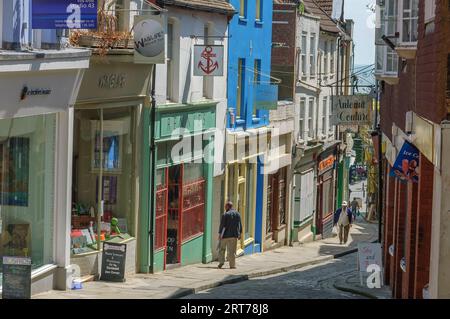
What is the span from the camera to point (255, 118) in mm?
35750

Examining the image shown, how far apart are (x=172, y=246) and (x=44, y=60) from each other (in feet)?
33.1

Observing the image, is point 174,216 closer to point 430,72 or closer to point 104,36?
point 104,36

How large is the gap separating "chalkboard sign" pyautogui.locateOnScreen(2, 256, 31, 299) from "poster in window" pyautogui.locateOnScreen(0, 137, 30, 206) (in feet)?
6.04

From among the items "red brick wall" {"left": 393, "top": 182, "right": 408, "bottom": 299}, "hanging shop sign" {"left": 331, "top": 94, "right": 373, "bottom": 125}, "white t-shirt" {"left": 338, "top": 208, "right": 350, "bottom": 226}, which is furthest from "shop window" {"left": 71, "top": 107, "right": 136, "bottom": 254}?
"white t-shirt" {"left": 338, "top": 208, "right": 350, "bottom": 226}

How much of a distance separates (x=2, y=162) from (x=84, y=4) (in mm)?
2892

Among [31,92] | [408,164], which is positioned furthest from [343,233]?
[31,92]

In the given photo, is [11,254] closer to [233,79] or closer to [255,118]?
[233,79]

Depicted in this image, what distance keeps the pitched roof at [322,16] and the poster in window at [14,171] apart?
1131 inches

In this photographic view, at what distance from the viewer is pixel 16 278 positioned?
55.5 feet

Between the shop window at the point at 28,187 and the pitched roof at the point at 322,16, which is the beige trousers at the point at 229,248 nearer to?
the shop window at the point at 28,187

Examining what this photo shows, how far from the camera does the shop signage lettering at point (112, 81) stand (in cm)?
2212

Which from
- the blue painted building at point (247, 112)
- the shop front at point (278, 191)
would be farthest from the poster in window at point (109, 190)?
the shop front at point (278, 191)
